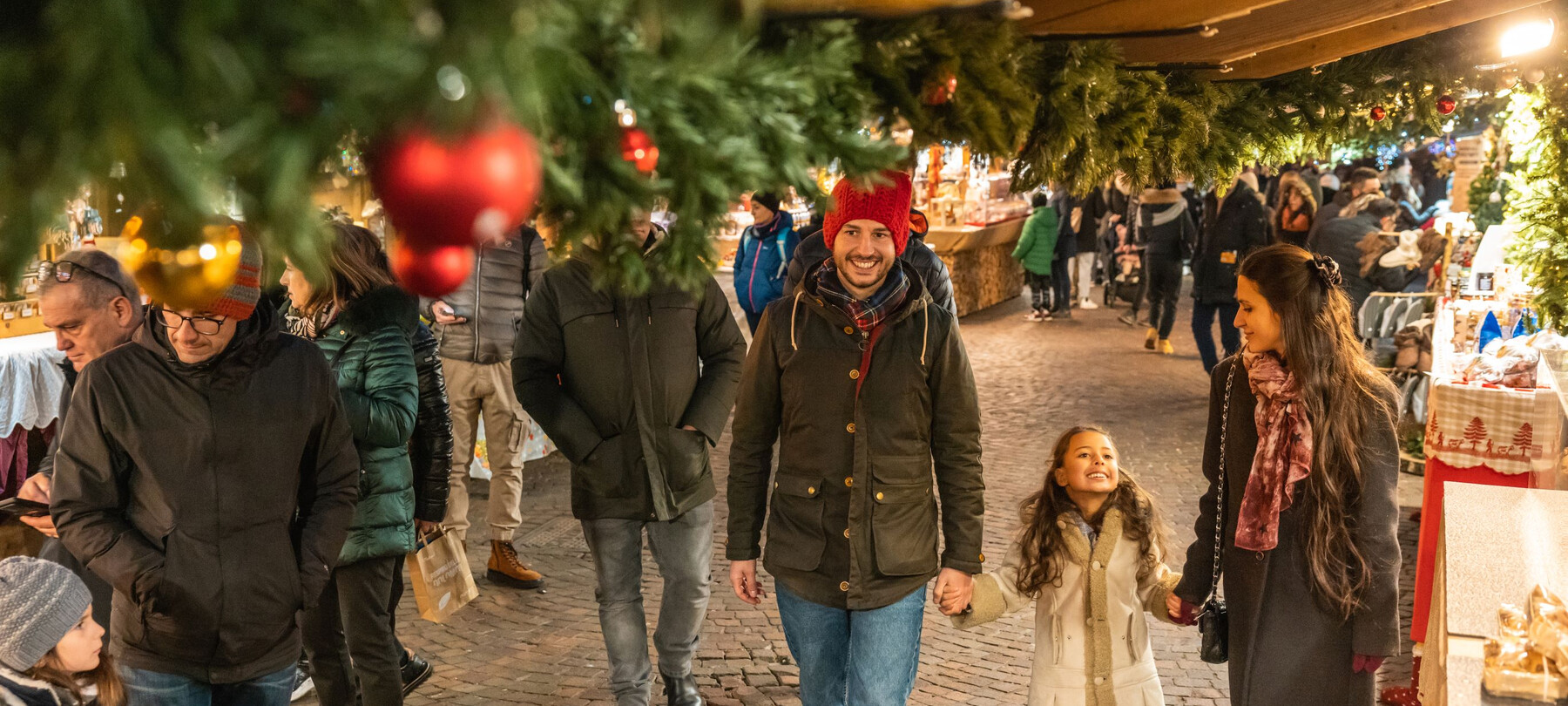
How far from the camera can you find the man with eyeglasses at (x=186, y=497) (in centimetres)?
297

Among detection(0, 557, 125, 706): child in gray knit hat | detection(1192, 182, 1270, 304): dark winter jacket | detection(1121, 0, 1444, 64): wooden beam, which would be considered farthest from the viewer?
detection(1192, 182, 1270, 304): dark winter jacket

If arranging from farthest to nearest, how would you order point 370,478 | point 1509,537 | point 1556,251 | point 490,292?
point 490,292, point 1556,251, point 370,478, point 1509,537

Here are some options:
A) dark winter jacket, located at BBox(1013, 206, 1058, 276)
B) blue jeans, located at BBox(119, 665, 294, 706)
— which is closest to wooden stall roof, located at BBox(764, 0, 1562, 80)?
blue jeans, located at BBox(119, 665, 294, 706)

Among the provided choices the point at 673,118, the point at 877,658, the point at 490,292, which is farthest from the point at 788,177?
the point at 490,292

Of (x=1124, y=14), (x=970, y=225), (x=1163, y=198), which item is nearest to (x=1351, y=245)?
(x=1163, y=198)

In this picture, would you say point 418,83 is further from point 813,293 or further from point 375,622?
point 375,622

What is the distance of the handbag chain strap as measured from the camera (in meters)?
3.54

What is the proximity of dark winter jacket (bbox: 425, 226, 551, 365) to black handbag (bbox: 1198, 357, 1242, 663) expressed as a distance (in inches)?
142

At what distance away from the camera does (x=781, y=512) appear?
11.8ft

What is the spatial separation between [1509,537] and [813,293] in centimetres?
200

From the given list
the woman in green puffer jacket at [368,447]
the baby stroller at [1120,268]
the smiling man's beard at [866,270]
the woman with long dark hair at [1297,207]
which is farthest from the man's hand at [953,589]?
the baby stroller at [1120,268]

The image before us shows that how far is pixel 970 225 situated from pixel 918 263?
9829mm

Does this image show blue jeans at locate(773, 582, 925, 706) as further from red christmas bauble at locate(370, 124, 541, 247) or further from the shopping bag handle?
red christmas bauble at locate(370, 124, 541, 247)

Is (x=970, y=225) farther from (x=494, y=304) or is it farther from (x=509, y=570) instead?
(x=509, y=570)
